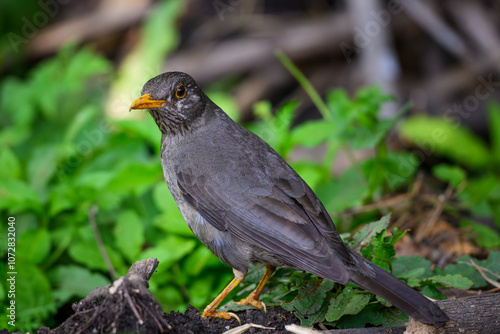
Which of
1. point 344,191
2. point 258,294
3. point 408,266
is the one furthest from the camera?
point 344,191

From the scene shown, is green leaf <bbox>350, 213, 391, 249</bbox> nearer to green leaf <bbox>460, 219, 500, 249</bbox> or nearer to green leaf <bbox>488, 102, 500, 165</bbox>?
green leaf <bbox>460, 219, 500, 249</bbox>

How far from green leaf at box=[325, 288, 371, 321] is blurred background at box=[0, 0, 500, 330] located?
1429 mm

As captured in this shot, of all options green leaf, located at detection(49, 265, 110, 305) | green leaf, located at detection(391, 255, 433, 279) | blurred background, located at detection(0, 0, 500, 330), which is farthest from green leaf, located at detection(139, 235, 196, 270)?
green leaf, located at detection(391, 255, 433, 279)

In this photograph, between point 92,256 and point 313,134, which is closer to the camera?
point 92,256

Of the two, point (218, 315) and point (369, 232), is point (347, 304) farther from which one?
point (218, 315)

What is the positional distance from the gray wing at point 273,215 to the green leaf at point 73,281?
1322 millimetres

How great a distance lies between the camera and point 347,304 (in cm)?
338

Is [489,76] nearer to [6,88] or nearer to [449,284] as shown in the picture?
[449,284]

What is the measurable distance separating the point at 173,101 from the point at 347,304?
1.88 m

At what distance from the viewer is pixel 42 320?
4.45 metres

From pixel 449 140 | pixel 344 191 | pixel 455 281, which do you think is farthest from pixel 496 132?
pixel 455 281

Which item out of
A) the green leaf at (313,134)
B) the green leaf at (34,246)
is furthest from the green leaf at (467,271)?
the green leaf at (34,246)

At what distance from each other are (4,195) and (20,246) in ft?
1.56

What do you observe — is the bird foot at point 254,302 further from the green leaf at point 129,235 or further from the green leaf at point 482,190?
the green leaf at point 482,190
